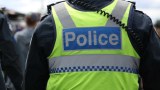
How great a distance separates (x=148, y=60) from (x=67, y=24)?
609 millimetres

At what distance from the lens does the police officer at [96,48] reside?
4402 millimetres

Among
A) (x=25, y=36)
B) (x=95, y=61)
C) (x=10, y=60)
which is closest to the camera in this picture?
(x=95, y=61)

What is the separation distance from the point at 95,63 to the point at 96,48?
0.10m

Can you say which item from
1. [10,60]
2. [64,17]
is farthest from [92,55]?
[10,60]

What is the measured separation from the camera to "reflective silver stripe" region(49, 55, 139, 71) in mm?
4410

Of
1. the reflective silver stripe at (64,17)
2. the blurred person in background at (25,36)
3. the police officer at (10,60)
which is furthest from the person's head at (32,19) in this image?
the reflective silver stripe at (64,17)

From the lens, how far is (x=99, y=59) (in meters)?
4.41

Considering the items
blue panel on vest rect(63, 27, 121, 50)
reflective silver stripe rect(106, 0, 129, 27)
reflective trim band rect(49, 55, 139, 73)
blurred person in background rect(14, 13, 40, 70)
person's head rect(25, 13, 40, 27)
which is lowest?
blurred person in background rect(14, 13, 40, 70)

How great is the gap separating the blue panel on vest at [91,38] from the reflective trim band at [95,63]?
2.7 inches

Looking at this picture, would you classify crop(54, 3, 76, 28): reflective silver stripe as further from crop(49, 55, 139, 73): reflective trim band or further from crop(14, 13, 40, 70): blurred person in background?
crop(14, 13, 40, 70): blurred person in background

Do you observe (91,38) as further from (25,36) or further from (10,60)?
(25,36)

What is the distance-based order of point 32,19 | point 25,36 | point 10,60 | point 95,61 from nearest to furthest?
point 95,61 < point 10,60 < point 25,36 < point 32,19

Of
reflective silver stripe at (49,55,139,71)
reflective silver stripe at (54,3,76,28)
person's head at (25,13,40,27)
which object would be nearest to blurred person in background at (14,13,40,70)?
person's head at (25,13,40,27)

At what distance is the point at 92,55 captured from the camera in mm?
4418
